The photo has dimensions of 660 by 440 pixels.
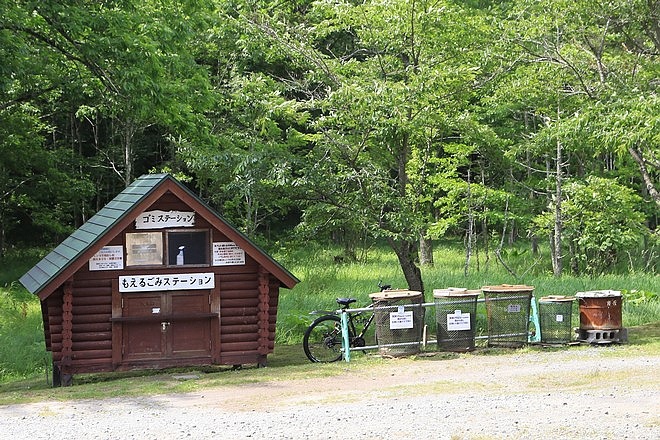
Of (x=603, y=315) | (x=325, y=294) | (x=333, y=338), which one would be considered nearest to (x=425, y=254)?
(x=325, y=294)

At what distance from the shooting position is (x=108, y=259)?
39.8 ft

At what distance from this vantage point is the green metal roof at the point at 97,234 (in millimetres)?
11734

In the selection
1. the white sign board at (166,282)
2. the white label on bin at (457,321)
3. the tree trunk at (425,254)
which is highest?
the tree trunk at (425,254)

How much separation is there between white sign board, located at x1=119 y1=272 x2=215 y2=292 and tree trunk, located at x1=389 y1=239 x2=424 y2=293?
4.58 meters

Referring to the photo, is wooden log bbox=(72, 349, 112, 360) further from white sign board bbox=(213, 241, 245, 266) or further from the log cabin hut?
white sign board bbox=(213, 241, 245, 266)

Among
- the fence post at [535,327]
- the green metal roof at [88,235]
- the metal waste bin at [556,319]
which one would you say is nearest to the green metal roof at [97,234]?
the green metal roof at [88,235]

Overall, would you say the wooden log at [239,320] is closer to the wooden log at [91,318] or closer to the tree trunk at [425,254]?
the wooden log at [91,318]

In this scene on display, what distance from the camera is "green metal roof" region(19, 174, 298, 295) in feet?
38.5

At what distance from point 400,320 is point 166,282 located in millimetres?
3641

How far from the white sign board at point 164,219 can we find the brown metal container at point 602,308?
6385 mm

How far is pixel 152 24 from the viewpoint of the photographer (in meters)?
15.9

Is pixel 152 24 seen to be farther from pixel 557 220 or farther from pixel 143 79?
pixel 557 220

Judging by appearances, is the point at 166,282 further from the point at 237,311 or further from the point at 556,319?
the point at 556,319

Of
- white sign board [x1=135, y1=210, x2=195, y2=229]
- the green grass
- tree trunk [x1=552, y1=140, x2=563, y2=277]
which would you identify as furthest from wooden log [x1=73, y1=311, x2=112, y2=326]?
tree trunk [x1=552, y1=140, x2=563, y2=277]
